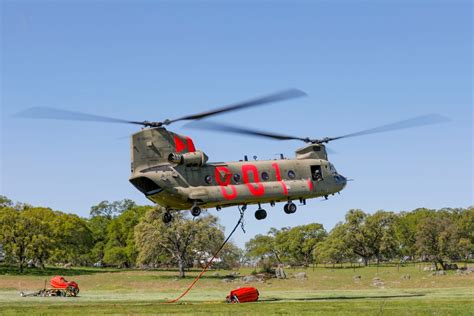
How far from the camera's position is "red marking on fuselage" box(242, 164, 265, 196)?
4678cm

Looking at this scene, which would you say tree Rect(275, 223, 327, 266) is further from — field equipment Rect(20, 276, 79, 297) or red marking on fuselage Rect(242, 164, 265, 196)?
red marking on fuselage Rect(242, 164, 265, 196)

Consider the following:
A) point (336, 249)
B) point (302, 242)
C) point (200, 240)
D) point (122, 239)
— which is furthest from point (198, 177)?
point (122, 239)

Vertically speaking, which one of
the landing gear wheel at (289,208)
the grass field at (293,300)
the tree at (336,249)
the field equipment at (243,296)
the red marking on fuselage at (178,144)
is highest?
the red marking on fuselage at (178,144)

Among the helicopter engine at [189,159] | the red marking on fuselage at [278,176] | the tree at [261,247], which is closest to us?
the helicopter engine at [189,159]

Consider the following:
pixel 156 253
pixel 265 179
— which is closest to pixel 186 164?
pixel 265 179

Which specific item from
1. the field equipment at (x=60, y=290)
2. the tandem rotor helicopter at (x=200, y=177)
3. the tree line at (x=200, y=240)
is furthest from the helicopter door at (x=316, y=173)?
the tree line at (x=200, y=240)

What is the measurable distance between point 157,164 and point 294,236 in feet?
390

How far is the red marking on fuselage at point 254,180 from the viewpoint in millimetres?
Answer: 46781

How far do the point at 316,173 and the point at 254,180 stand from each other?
5.47 meters

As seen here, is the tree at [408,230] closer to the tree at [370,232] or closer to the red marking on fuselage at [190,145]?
the tree at [370,232]

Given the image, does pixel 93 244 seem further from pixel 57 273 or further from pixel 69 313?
pixel 69 313

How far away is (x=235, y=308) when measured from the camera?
41.2 metres

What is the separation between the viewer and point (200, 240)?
99.8 meters

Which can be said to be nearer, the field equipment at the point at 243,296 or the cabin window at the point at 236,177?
the cabin window at the point at 236,177
